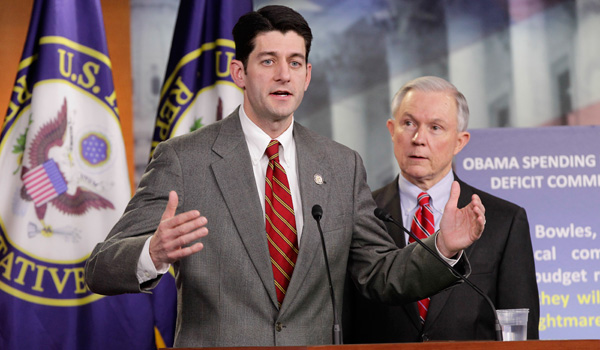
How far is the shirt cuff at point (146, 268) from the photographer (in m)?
2.16

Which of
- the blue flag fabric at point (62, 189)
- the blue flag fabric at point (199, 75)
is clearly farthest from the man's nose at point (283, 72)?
the blue flag fabric at point (62, 189)

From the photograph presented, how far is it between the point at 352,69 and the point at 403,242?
2010mm

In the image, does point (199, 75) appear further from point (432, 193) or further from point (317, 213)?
point (317, 213)

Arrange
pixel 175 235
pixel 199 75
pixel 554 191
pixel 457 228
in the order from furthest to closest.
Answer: pixel 199 75
pixel 554 191
pixel 457 228
pixel 175 235

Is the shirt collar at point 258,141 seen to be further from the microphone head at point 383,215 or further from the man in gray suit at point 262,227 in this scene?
the microphone head at point 383,215

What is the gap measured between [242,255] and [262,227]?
0.37 ft

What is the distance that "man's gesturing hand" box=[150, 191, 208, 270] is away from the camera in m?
1.94

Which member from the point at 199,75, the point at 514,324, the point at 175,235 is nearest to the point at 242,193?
the point at 175,235

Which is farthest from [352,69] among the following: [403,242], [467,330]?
[467,330]

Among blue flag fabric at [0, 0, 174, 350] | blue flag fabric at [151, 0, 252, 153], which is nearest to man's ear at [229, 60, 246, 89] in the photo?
blue flag fabric at [151, 0, 252, 153]

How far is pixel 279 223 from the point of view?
2.52m

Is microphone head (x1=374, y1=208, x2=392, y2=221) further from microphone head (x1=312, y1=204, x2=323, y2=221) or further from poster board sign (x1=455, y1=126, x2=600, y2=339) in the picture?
poster board sign (x1=455, y1=126, x2=600, y2=339)

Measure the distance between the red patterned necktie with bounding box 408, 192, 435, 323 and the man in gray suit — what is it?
20.7 inches

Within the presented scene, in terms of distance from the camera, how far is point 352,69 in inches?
195
